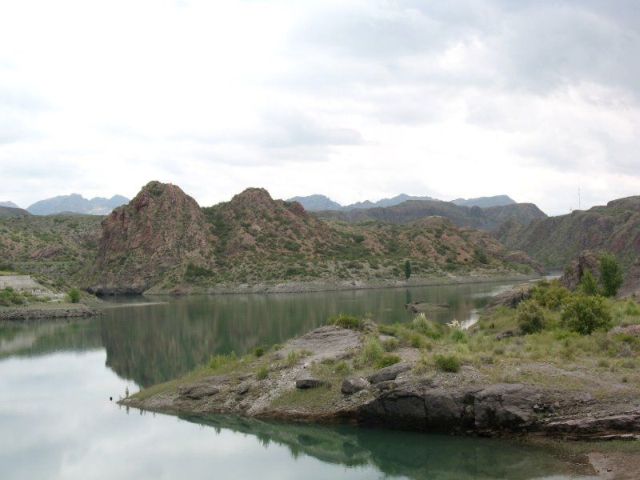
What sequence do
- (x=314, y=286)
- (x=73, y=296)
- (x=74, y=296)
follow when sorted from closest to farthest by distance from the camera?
1. (x=73, y=296)
2. (x=74, y=296)
3. (x=314, y=286)

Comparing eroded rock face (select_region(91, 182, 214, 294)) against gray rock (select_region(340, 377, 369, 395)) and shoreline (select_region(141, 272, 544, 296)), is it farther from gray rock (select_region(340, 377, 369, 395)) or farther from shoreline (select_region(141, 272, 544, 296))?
gray rock (select_region(340, 377, 369, 395))

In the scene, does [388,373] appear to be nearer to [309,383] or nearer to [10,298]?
[309,383]

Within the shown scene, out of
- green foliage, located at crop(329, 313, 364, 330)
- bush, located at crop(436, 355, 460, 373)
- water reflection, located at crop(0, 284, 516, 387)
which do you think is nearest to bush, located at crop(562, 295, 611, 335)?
bush, located at crop(436, 355, 460, 373)

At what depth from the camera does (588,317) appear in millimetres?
31828

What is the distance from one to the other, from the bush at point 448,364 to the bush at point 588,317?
32.5 feet

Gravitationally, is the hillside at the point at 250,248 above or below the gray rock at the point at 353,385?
above

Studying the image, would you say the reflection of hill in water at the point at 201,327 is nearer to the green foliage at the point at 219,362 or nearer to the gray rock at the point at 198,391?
the green foliage at the point at 219,362

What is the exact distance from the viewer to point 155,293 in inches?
5615

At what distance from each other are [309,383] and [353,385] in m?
2.46

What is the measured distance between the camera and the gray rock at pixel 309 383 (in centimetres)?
2789

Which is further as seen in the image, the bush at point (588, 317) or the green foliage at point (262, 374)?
the bush at point (588, 317)

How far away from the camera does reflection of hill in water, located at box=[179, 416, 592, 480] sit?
19.9m

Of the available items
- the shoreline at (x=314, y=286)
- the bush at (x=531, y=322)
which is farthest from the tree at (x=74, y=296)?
the bush at (x=531, y=322)

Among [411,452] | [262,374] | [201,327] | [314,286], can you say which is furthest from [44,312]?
[411,452]
